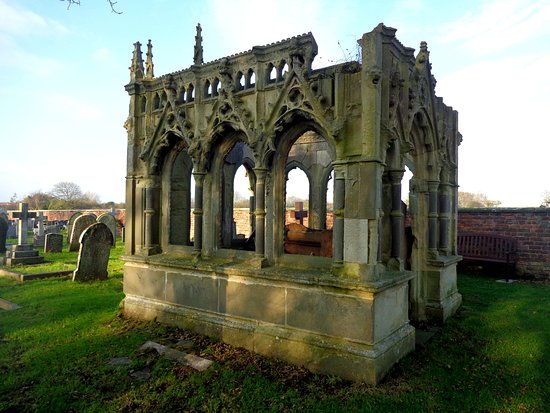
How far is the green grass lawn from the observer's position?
151 inches

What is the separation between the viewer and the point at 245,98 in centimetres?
571

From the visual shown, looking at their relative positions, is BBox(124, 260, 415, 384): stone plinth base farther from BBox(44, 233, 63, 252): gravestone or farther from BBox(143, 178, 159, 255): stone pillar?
BBox(44, 233, 63, 252): gravestone

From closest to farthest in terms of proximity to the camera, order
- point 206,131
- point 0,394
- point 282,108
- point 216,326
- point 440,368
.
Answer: point 0,394 < point 440,368 < point 282,108 < point 216,326 < point 206,131

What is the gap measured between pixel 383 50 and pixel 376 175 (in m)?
1.74

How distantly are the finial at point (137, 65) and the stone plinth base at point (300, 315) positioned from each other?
3.78 metres

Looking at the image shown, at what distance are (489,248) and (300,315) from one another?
32.3 feet

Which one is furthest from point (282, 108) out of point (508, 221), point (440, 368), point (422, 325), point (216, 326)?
point (508, 221)

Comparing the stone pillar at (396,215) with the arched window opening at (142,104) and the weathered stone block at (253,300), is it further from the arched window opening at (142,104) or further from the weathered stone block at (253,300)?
the arched window opening at (142,104)

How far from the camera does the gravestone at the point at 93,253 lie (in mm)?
9781

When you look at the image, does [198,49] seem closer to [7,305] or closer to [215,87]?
[215,87]

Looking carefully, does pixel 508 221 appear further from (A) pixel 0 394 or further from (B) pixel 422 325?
(A) pixel 0 394

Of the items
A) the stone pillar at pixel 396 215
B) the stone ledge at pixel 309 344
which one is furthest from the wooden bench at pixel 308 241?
the stone ledge at pixel 309 344

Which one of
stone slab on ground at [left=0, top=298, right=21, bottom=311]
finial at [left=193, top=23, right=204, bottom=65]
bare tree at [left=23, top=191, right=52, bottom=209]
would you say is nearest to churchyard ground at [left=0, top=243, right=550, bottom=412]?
stone slab on ground at [left=0, top=298, right=21, bottom=311]

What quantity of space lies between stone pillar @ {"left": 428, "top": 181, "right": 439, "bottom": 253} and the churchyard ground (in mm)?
1480
